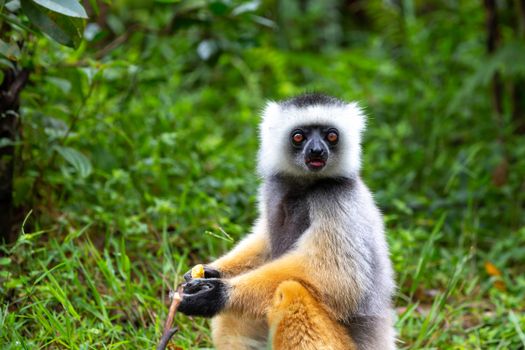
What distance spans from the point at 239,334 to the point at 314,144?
Answer: 1.34 meters

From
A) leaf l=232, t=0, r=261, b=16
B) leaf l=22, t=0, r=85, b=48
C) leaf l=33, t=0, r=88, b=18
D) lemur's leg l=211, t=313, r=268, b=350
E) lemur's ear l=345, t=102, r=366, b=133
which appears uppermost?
leaf l=232, t=0, r=261, b=16

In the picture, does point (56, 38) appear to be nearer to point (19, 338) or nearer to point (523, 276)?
point (19, 338)

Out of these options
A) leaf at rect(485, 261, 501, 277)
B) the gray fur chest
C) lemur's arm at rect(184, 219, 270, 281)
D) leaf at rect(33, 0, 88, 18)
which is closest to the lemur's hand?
lemur's arm at rect(184, 219, 270, 281)

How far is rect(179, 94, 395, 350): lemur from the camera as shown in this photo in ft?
13.1

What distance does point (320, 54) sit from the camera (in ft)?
36.5

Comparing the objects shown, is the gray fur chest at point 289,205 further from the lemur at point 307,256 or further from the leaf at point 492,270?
the leaf at point 492,270

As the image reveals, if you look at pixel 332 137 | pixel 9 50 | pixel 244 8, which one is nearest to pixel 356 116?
pixel 332 137

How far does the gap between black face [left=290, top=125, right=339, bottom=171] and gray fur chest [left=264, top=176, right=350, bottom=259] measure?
0.50 feet

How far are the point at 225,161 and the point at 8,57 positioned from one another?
10.3 ft

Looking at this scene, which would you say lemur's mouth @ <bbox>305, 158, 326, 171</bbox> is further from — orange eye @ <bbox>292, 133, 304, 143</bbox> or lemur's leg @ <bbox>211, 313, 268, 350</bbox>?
lemur's leg @ <bbox>211, 313, 268, 350</bbox>

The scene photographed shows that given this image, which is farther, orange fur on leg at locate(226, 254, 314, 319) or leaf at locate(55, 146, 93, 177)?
leaf at locate(55, 146, 93, 177)

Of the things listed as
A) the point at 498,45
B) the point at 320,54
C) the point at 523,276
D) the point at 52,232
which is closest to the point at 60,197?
the point at 52,232

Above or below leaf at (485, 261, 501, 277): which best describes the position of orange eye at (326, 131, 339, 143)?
above

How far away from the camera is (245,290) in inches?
160
